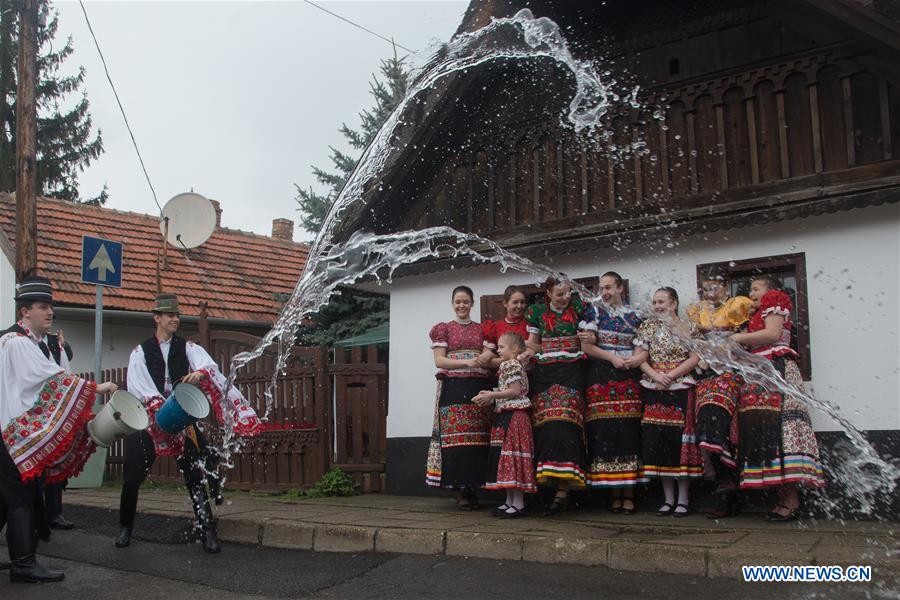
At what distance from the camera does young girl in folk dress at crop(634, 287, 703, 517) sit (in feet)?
23.0

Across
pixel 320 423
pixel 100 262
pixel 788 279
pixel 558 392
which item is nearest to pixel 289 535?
pixel 558 392

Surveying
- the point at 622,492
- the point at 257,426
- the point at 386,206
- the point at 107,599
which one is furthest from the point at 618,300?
the point at 107,599

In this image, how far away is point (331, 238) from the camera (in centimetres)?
1073

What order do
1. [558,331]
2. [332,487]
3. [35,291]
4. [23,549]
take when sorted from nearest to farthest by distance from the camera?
[23,549]
[35,291]
[558,331]
[332,487]

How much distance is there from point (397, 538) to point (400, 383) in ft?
12.0

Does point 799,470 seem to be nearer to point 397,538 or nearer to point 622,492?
point 622,492

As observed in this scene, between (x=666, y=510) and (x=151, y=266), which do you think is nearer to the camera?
(x=666, y=510)

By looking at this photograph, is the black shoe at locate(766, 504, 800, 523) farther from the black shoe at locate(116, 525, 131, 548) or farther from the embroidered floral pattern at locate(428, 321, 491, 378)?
the black shoe at locate(116, 525, 131, 548)

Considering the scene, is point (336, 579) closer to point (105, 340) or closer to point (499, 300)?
point (499, 300)

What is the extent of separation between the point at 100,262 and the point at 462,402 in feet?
15.9

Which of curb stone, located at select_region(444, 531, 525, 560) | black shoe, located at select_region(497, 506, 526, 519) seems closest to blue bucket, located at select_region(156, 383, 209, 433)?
curb stone, located at select_region(444, 531, 525, 560)

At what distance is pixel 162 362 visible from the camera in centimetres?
712

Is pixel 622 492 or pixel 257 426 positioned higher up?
pixel 257 426

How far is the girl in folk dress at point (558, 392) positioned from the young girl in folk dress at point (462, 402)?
603 mm
